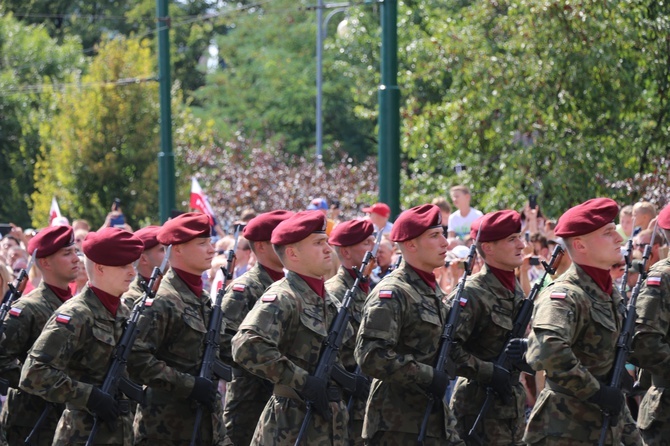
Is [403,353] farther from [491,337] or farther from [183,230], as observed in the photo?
[183,230]

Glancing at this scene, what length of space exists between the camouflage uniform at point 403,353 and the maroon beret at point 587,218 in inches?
35.9

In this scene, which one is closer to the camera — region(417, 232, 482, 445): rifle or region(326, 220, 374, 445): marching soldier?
region(417, 232, 482, 445): rifle

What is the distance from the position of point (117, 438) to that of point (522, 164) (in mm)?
10272

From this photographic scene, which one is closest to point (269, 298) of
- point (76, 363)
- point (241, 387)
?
point (76, 363)

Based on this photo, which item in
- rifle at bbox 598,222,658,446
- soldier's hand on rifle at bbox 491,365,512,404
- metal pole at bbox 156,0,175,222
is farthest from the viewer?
metal pole at bbox 156,0,175,222

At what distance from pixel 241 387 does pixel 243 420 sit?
0.22 meters

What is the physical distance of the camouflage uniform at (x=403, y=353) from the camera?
23.4ft

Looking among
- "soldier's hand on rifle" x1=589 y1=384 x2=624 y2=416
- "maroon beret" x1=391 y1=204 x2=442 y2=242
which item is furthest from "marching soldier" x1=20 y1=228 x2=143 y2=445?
"soldier's hand on rifle" x1=589 y1=384 x2=624 y2=416

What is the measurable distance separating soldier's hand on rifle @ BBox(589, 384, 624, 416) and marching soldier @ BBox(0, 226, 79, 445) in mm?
3389

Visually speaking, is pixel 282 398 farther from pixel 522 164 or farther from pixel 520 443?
pixel 522 164

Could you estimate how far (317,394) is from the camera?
23.0ft

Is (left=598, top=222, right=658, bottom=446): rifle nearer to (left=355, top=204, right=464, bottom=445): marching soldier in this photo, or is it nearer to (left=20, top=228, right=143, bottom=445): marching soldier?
(left=355, top=204, right=464, bottom=445): marching soldier

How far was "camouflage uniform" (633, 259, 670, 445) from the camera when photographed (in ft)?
24.4

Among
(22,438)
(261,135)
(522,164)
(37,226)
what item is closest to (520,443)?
(22,438)
